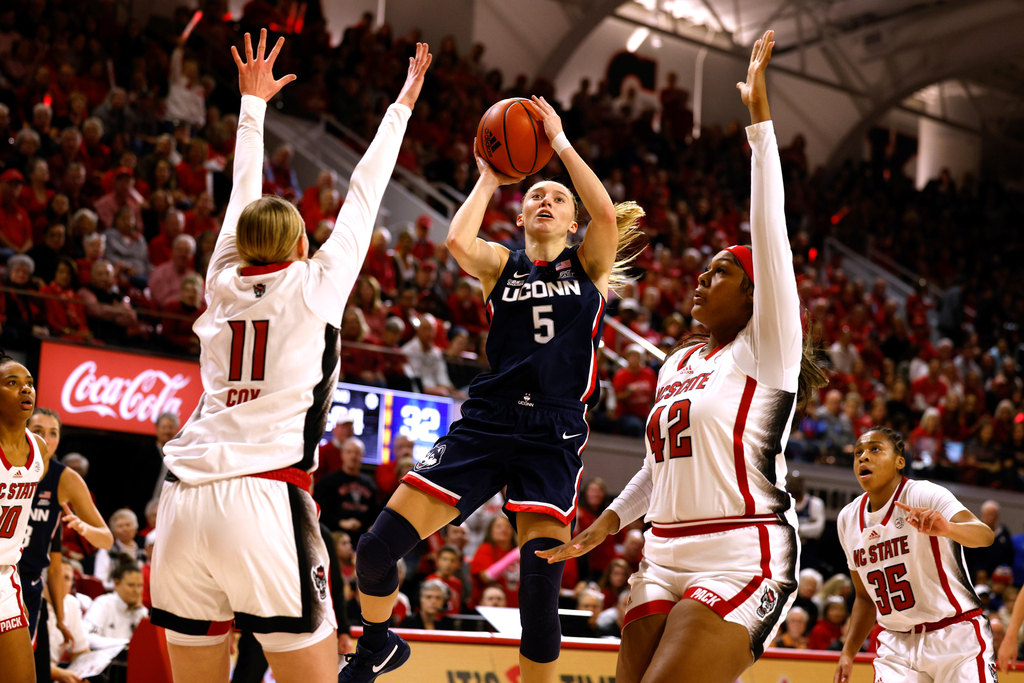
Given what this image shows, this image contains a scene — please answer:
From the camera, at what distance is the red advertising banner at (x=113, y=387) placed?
8477 millimetres

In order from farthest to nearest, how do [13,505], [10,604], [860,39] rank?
1. [860,39]
2. [13,505]
3. [10,604]

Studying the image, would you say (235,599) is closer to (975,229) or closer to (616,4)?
(616,4)

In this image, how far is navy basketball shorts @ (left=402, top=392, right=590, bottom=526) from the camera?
3.98m

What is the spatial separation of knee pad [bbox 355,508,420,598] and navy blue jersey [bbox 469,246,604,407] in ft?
2.01

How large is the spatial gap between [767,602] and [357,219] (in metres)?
1.77

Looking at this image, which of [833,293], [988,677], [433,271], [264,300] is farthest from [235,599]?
[833,293]

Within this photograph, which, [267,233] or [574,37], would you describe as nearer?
[267,233]

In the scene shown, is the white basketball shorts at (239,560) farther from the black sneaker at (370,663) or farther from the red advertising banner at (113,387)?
the red advertising banner at (113,387)

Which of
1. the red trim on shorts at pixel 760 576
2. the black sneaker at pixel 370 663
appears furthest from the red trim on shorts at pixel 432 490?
the red trim on shorts at pixel 760 576

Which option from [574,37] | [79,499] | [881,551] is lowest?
[79,499]

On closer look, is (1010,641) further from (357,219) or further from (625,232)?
(357,219)

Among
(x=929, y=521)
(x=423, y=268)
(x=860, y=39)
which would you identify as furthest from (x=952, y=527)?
(x=860, y=39)

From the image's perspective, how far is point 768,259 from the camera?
3.09 metres

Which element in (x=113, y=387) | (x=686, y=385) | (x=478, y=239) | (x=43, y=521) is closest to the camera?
(x=686, y=385)
